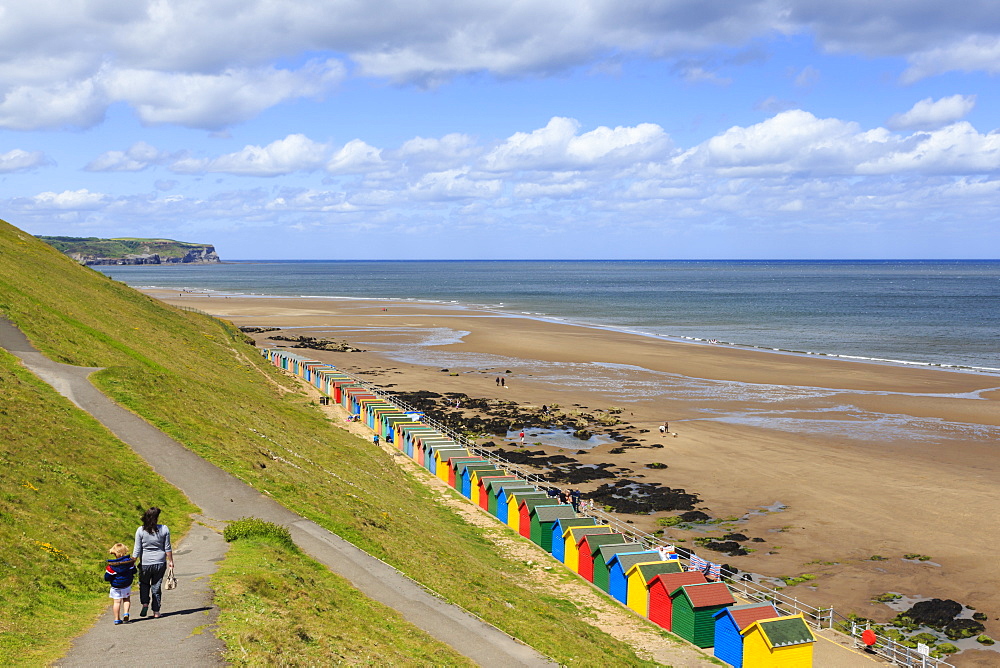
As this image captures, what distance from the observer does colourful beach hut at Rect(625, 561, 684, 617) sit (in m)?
25.5

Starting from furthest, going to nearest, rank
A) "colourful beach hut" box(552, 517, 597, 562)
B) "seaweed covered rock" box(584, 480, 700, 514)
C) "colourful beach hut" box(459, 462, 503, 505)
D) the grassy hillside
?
1. "seaweed covered rock" box(584, 480, 700, 514)
2. "colourful beach hut" box(459, 462, 503, 505)
3. "colourful beach hut" box(552, 517, 597, 562)
4. the grassy hillside

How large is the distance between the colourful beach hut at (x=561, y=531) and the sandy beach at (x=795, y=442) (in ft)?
20.4

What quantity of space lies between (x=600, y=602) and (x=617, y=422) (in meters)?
31.4

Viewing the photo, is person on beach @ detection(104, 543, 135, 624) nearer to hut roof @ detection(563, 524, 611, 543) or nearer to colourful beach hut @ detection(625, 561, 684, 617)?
colourful beach hut @ detection(625, 561, 684, 617)

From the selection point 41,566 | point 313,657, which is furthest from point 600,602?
point 41,566

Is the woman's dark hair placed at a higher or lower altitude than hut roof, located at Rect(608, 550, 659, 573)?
higher

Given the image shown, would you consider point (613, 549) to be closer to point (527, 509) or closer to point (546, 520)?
point (546, 520)

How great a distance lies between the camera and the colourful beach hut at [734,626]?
74.7 ft

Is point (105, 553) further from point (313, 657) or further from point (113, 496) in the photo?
point (313, 657)

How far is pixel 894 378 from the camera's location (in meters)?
77.2

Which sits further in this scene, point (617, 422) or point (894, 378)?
point (894, 378)

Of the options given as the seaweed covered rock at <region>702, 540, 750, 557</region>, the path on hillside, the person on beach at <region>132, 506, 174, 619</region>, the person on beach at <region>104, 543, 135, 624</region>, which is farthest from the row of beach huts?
the person on beach at <region>104, 543, 135, 624</region>

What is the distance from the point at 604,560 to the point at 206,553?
13.9 meters

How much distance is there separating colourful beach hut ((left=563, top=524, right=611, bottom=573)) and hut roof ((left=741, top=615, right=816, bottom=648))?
25.3 feet
